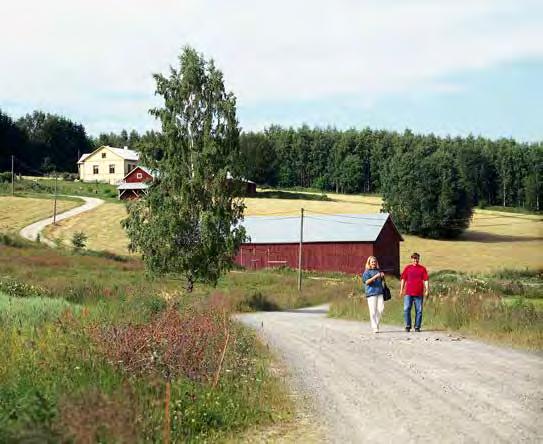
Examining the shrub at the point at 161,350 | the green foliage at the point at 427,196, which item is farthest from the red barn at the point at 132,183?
the shrub at the point at 161,350

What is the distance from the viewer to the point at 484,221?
9975 cm

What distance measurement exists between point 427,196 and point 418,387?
3301 inches

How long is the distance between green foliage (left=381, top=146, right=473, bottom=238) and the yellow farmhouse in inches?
1816

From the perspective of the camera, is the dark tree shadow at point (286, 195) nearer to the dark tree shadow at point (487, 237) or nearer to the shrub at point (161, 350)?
the dark tree shadow at point (487, 237)

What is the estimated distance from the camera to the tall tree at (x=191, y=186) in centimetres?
3083

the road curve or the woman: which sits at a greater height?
the woman

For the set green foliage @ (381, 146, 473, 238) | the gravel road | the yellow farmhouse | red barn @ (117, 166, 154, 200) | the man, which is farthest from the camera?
the yellow farmhouse

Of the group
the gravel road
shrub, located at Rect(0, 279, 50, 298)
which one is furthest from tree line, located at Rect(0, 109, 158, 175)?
the gravel road

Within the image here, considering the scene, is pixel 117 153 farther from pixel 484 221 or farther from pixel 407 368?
pixel 407 368

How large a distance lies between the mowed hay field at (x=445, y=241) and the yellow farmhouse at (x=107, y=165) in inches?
1168

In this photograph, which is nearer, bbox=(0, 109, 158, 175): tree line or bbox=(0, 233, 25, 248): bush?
bbox=(0, 233, 25, 248): bush

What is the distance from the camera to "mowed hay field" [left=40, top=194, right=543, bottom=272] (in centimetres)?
6850

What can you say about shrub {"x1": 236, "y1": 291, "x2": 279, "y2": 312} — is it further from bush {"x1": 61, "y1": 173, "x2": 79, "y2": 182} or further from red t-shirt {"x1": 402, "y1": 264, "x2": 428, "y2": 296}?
bush {"x1": 61, "y1": 173, "x2": 79, "y2": 182}

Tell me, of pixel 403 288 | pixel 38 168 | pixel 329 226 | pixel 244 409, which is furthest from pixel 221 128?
pixel 38 168
